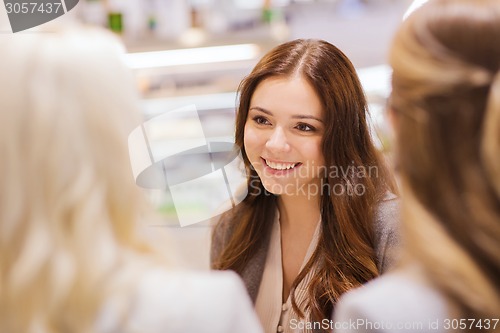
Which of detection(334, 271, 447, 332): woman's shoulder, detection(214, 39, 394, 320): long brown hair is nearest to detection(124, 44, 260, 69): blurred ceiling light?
detection(214, 39, 394, 320): long brown hair

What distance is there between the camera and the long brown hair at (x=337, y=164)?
5.59 feet

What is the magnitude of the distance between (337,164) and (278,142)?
197mm

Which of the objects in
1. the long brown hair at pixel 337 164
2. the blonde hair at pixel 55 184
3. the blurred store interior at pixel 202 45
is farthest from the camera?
the blurred store interior at pixel 202 45

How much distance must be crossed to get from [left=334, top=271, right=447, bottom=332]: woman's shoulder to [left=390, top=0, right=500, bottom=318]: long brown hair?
0.07 feet

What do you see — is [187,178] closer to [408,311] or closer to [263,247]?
[263,247]

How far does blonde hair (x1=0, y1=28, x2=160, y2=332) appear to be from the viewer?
913mm

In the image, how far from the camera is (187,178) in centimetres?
249

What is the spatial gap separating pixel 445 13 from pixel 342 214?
34.2 inches

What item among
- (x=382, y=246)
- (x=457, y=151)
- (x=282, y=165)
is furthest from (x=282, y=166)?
(x=457, y=151)

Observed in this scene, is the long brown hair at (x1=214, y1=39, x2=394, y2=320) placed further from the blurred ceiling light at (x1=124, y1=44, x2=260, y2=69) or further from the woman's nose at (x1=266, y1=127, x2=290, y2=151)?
the blurred ceiling light at (x1=124, y1=44, x2=260, y2=69)

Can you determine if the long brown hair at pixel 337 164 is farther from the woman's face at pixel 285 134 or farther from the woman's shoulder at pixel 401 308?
the woman's shoulder at pixel 401 308

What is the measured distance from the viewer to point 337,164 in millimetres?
1793

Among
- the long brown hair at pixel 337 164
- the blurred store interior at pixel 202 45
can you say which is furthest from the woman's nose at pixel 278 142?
the blurred store interior at pixel 202 45

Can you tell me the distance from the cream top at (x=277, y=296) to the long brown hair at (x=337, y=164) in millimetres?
29
